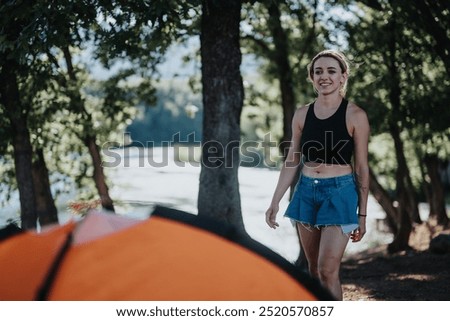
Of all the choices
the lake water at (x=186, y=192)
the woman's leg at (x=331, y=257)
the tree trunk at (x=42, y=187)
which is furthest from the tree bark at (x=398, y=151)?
the woman's leg at (x=331, y=257)

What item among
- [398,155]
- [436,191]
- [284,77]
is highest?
[284,77]

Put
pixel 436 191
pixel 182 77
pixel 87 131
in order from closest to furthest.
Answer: pixel 87 131, pixel 182 77, pixel 436 191

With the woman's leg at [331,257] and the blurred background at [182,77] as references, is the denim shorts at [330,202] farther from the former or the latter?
the blurred background at [182,77]

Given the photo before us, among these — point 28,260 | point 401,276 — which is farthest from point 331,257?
point 401,276

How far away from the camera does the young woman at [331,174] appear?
429 cm

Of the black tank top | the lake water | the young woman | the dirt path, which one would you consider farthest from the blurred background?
the black tank top

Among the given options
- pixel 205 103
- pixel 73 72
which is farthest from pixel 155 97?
pixel 205 103

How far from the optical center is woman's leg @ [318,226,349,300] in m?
4.25

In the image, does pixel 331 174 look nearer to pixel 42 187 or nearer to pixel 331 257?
pixel 331 257

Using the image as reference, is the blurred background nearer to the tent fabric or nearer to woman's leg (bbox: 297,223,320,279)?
woman's leg (bbox: 297,223,320,279)

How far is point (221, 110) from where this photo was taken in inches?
318

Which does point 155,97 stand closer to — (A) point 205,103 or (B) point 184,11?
(A) point 205,103

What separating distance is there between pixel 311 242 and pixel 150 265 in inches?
48.5

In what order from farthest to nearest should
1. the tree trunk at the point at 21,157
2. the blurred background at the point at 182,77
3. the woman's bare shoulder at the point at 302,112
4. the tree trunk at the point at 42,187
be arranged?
the tree trunk at the point at 42,187 < the tree trunk at the point at 21,157 < the blurred background at the point at 182,77 < the woman's bare shoulder at the point at 302,112
